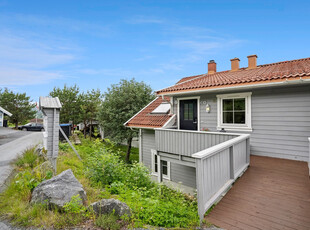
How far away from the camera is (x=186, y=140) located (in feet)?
19.1

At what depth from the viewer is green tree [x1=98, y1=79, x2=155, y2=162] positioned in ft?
44.1

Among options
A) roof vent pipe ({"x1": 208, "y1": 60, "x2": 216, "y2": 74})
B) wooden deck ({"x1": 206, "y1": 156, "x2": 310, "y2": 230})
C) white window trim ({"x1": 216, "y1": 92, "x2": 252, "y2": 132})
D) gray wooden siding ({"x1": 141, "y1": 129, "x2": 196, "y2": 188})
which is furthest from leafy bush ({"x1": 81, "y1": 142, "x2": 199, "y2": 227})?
roof vent pipe ({"x1": 208, "y1": 60, "x2": 216, "y2": 74})

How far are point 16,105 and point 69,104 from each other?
12.8 metres

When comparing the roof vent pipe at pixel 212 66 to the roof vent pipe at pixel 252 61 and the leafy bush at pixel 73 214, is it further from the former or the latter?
the leafy bush at pixel 73 214

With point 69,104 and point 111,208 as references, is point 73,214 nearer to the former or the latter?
point 111,208

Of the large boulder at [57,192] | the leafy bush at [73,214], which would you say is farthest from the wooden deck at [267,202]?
the large boulder at [57,192]

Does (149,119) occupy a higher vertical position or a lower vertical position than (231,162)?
higher

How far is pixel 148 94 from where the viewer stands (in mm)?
15031

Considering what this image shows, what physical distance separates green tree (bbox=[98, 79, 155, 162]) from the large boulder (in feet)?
31.4

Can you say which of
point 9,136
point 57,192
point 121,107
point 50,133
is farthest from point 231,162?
Answer: point 9,136

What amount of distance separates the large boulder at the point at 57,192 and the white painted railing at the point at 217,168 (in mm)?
2190

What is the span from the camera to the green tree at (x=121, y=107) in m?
13.5

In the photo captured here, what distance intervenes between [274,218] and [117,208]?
2.68 m

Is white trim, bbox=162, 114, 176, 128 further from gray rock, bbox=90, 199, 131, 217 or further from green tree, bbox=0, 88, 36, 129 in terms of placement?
green tree, bbox=0, 88, 36, 129
